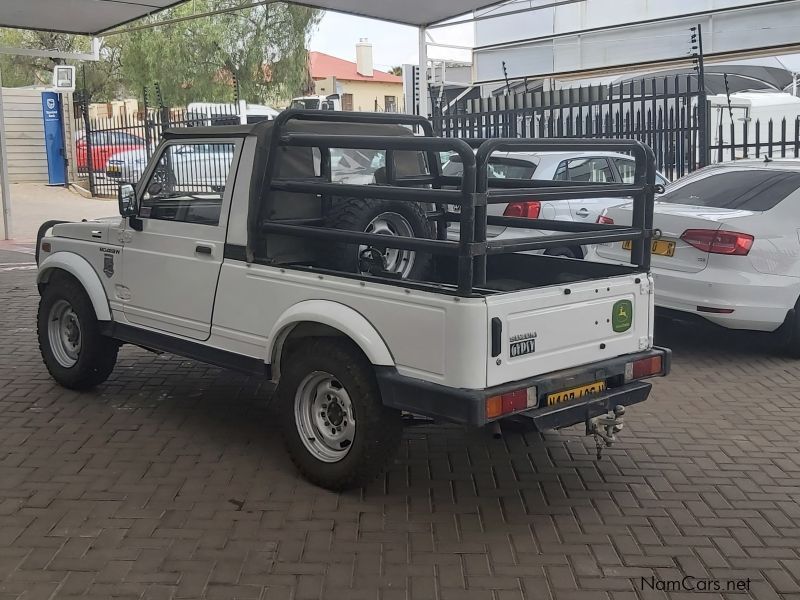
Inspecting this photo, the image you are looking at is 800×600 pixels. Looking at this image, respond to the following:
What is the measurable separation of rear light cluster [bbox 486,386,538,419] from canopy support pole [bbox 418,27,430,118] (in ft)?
29.8

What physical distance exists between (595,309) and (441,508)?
4.17ft

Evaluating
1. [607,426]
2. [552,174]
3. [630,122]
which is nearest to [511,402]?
[607,426]

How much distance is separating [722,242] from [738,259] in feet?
0.58

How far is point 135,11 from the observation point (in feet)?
41.0

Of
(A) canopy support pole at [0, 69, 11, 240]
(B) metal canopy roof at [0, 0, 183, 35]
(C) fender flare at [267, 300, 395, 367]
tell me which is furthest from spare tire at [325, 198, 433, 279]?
(A) canopy support pole at [0, 69, 11, 240]

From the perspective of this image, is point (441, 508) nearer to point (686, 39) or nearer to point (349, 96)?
point (686, 39)

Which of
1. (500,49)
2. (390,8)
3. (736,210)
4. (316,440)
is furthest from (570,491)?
(500,49)

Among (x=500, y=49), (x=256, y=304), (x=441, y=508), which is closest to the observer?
(x=441, y=508)

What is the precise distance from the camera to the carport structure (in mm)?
11570

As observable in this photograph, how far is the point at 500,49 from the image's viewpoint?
2117 cm

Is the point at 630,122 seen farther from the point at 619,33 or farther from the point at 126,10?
the point at 619,33

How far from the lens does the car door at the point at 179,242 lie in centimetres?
541

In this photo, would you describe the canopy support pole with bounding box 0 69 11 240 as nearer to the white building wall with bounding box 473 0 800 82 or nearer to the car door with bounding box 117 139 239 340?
the white building wall with bounding box 473 0 800 82

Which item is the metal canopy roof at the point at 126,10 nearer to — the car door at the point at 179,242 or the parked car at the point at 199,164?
the parked car at the point at 199,164
